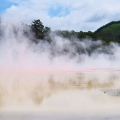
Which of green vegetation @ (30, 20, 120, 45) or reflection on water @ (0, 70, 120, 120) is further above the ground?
green vegetation @ (30, 20, 120, 45)

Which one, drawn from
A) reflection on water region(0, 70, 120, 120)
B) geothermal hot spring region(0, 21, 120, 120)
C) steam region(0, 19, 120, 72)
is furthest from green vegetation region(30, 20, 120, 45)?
reflection on water region(0, 70, 120, 120)

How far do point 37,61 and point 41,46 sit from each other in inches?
139

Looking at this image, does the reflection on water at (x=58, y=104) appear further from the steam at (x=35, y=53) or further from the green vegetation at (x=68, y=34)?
the green vegetation at (x=68, y=34)

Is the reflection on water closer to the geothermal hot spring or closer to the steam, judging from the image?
the geothermal hot spring

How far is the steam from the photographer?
26.4 metres

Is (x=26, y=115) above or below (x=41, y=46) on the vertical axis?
below

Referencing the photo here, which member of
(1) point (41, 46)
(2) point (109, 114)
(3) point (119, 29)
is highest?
(3) point (119, 29)

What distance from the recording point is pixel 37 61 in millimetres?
29109

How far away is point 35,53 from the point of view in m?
30.1

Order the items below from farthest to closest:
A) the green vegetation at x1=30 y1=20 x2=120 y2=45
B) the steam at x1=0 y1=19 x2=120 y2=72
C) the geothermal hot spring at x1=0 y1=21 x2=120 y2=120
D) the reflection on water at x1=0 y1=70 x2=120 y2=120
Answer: the green vegetation at x1=30 y1=20 x2=120 y2=45 < the steam at x1=0 y1=19 x2=120 y2=72 < the geothermal hot spring at x1=0 y1=21 x2=120 y2=120 < the reflection on water at x1=0 y1=70 x2=120 y2=120

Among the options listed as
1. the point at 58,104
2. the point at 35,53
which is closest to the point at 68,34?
the point at 35,53

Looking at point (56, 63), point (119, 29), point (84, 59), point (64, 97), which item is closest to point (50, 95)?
point (64, 97)

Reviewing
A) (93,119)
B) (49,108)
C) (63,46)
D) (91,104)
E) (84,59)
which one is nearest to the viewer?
(93,119)

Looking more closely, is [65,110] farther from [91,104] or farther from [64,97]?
[64,97]
